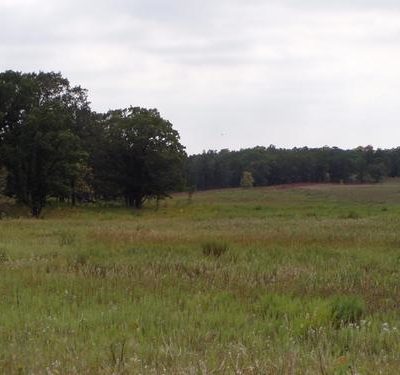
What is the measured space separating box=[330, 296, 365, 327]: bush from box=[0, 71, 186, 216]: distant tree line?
1472 inches

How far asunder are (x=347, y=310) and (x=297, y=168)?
416 ft

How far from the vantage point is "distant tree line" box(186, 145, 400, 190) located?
12888 centimetres

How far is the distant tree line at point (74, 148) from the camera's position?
1709 inches

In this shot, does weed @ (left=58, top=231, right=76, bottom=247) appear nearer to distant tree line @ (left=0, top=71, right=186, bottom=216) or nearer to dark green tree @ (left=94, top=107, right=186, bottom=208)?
distant tree line @ (left=0, top=71, right=186, bottom=216)

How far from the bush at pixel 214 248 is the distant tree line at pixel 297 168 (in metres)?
113

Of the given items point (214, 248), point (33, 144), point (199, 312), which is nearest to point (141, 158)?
point (33, 144)

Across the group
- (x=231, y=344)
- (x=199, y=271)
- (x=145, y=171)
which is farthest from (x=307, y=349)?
(x=145, y=171)

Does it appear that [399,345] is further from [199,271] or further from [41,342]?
[199,271]

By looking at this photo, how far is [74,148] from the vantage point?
45.4 metres

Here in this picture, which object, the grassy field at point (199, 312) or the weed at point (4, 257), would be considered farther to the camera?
the weed at point (4, 257)

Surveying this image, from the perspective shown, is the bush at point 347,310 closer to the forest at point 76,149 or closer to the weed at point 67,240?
the weed at point 67,240

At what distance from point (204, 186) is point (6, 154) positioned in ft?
309

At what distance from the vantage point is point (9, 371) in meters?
4.68

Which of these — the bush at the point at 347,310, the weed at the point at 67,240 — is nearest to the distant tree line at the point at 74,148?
the weed at the point at 67,240
